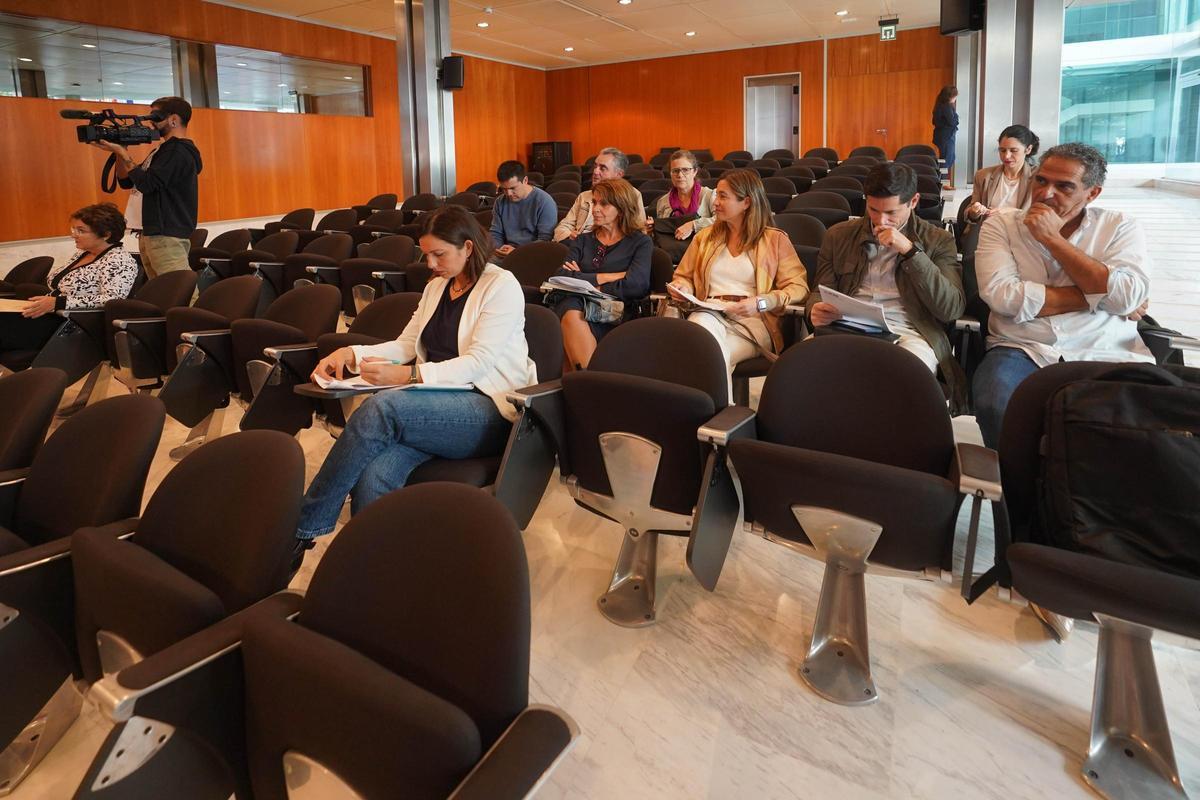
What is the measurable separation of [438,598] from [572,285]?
8.53 feet

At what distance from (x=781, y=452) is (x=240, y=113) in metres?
11.2

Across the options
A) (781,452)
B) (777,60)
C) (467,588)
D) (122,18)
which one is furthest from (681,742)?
(777,60)

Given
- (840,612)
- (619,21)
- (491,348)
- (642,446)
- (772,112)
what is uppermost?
(619,21)

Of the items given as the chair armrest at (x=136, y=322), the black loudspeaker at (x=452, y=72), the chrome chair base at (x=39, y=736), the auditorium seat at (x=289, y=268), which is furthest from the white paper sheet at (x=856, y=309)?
the black loudspeaker at (x=452, y=72)

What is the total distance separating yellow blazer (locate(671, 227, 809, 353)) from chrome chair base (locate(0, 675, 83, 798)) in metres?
2.63

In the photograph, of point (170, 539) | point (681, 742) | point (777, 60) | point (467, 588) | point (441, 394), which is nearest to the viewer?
point (467, 588)

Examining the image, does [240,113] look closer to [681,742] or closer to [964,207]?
[964,207]

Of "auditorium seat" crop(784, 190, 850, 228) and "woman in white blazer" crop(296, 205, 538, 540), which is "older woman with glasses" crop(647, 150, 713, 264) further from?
"woman in white blazer" crop(296, 205, 538, 540)

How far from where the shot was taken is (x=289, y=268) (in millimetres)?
5039

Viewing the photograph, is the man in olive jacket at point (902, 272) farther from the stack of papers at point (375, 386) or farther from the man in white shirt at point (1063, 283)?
the stack of papers at point (375, 386)

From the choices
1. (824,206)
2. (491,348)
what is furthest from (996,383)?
(824,206)

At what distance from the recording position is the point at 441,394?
2406 mm

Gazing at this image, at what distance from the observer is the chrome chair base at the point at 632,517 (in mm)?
2184

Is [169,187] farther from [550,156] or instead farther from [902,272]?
[550,156]
